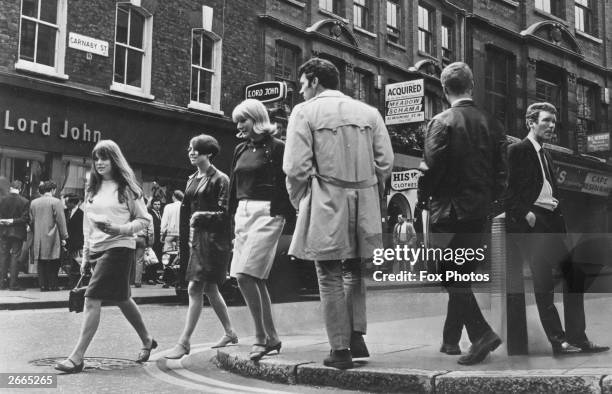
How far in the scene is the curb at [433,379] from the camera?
13.2ft

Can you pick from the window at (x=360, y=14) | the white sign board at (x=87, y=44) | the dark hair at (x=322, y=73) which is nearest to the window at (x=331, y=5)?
the window at (x=360, y=14)

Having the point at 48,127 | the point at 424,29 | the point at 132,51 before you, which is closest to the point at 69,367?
the point at 48,127

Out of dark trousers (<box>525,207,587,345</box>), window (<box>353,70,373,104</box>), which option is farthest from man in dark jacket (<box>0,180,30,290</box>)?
window (<box>353,70,373,104</box>)

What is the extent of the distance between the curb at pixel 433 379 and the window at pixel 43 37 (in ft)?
37.4

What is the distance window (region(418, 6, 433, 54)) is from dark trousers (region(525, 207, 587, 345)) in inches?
789

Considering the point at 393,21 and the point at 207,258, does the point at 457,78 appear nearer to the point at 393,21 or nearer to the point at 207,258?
the point at 207,258

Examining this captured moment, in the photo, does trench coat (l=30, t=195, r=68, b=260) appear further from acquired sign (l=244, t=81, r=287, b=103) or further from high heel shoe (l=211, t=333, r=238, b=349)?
high heel shoe (l=211, t=333, r=238, b=349)

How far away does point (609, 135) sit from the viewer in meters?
23.1

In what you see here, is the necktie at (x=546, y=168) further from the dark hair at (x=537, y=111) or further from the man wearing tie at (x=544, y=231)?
the dark hair at (x=537, y=111)

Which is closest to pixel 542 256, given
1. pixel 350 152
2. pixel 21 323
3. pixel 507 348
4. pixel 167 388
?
pixel 507 348

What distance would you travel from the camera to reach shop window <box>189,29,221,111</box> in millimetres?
18484

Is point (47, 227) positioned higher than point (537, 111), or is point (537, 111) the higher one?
point (537, 111)

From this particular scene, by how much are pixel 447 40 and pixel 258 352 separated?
71.4 ft

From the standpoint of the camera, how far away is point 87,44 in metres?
15.8
